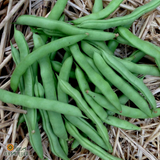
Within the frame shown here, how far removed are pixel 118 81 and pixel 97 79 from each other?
23cm

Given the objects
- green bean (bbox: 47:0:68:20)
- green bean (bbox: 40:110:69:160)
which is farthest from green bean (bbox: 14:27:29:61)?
green bean (bbox: 40:110:69:160)

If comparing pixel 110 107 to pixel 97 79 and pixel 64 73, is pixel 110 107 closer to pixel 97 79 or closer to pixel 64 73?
pixel 97 79

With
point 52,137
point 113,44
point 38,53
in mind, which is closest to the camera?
point 38,53

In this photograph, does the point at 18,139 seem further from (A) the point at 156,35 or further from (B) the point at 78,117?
(A) the point at 156,35

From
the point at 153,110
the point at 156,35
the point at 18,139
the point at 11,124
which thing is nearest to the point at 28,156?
the point at 18,139

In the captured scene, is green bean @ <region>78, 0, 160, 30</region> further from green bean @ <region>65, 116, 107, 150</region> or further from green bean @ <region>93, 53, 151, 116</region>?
green bean @ <region>65, 116, 107, 150</region>

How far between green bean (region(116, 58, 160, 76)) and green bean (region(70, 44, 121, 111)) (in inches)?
12.3

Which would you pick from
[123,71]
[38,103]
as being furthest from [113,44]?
[38,103]

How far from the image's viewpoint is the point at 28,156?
73.9 inches

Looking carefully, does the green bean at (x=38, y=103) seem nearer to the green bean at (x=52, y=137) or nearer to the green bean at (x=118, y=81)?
the green bean at (x=52, y=137)

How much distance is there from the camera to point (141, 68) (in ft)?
5.99

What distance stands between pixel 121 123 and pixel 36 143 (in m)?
0.96

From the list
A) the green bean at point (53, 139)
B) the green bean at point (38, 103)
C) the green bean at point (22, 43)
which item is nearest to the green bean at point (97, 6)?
the green bean at point (22, 43)

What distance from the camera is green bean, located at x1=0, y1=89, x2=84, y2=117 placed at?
5.41 feet
